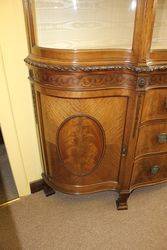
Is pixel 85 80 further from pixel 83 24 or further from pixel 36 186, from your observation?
pixel 36 186

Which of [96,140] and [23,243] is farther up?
[96,140]

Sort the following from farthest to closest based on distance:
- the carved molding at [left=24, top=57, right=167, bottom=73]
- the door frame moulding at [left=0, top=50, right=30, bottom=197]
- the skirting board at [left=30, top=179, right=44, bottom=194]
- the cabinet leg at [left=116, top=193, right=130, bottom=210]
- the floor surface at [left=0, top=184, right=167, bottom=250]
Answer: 1. the skirting board at [left=30, top=179, right=44, bottom=194]
2. the cabinet leg at [left=116, top=193, right=130, bottom=210]
3. the floor surface at [left=0, top=184, right=167, bottom=250]
4. the door frame moulding at [left=0, top=50, right=30, bottom=197]
5. the carved molding at [left=24, top=57, right=167, bottom=73]

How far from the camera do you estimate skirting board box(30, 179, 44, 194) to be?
1.56 m

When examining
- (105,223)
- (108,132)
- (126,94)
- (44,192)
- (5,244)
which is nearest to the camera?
(126,94)

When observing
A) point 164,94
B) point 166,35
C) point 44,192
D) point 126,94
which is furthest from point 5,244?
point 166,35

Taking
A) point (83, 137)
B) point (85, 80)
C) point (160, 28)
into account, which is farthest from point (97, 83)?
point (160, 28)

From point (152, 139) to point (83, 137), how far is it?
16.8 inches

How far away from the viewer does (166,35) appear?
110cm

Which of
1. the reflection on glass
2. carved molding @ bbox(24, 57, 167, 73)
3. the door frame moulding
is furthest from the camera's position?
the door frame moulding

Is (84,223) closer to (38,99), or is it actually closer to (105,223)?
(105,223)

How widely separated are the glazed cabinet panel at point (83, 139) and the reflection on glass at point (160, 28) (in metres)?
0.32

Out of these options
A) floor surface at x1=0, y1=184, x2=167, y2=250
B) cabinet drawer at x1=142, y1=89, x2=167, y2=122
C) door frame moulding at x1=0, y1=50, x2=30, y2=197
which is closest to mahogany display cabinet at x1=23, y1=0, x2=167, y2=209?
cabinet drawer at x1=142, y1=89, x2=167, y2=122

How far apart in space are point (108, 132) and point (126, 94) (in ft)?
0.77

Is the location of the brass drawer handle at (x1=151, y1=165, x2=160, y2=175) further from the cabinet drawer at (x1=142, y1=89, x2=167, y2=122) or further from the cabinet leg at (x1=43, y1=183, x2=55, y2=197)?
the cabinet leg at (x1=43, y1=183, x2=55, y2=197)
